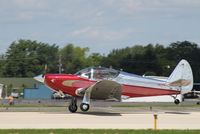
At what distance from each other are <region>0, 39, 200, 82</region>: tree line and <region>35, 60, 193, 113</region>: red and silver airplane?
90137mm

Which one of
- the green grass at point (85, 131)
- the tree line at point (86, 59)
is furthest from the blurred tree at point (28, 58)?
the green grass at point (85, 131)

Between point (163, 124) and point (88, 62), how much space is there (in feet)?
459

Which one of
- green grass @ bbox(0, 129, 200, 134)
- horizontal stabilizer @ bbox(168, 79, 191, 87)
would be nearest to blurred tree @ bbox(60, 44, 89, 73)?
horizontal stabilizer @ bbox(168, 79, 191, 87)

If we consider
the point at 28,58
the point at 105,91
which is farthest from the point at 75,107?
the point at 28,58

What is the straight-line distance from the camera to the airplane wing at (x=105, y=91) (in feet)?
96.1

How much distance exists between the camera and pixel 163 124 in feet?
73.9

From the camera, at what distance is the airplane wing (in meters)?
29.3

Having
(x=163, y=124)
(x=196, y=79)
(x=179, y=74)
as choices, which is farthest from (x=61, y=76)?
(x=196, y=79)

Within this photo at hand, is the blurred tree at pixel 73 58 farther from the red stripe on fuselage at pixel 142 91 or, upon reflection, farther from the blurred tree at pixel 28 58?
the red stripe on fuselage at pixel 142 91

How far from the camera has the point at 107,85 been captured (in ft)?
96.9

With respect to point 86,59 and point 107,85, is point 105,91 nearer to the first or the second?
point 107,85

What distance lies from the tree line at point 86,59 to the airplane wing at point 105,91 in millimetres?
91186

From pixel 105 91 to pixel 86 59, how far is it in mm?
133574

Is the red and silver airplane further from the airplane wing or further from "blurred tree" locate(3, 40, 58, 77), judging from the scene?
"blurred tree" locate(3, 40, 58, 77)
